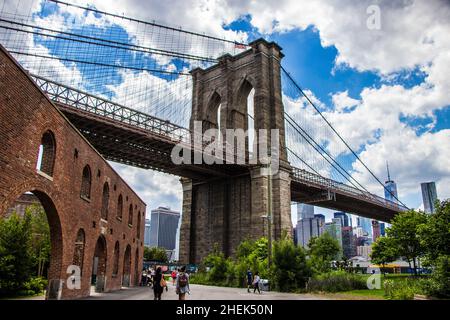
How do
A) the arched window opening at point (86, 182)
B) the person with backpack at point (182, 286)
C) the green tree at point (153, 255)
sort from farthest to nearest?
the green tree at point (153, 255) → the arched window opening at point (86, 182) → the person with backpack at point (182, 286)

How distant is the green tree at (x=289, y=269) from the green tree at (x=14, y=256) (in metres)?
15.2

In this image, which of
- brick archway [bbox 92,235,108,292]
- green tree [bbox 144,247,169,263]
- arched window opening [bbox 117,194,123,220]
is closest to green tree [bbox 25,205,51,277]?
arched window opening [bbox 117,194,123,220]

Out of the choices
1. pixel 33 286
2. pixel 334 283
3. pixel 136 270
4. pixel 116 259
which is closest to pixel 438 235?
pixel 334 283

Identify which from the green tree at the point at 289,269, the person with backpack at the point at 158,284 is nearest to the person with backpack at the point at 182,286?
the person with backpack at the point at 158,284

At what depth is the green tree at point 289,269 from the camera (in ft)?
83.5

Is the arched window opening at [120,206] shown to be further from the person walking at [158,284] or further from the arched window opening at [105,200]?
the person walking at [158,284]

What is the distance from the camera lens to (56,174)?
14.6 m

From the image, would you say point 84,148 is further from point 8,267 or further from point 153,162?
point 153,162

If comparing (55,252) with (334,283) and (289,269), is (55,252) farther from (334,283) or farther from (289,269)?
(334,283)

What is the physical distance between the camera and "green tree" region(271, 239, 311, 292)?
25438 mm

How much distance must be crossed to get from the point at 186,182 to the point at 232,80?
14.1 metres

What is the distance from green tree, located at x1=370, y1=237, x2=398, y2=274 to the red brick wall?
2745cm

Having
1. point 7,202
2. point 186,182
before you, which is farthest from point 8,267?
point 186,182
